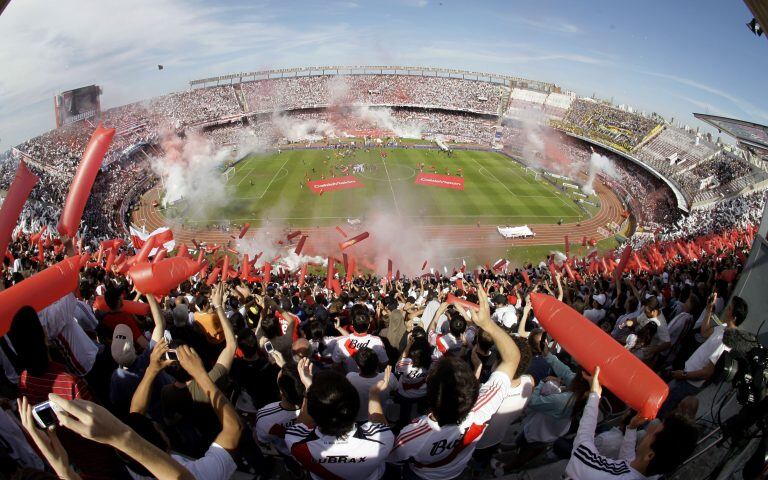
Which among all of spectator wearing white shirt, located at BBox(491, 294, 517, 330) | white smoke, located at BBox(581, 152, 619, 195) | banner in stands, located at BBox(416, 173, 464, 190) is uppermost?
spectator wearing white shirt, located at BBox(491, 294, 517, 330)

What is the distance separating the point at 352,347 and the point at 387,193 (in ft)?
96.3

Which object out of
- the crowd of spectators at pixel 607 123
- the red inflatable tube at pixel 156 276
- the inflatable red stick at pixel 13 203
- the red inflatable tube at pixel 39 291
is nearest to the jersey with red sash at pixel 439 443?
the red inflatable tube at pixel 39 291

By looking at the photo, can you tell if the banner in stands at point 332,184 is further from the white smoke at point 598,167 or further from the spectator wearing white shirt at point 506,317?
the spectator wearing white shirt at point 506,317

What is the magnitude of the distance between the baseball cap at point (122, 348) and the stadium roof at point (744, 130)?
952cm

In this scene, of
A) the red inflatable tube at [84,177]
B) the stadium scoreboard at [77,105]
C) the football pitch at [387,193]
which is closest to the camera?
the red inflatable tube at [84,177]

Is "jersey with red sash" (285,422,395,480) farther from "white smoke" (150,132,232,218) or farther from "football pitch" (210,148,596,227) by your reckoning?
"white smoke" (150,132,232,218)

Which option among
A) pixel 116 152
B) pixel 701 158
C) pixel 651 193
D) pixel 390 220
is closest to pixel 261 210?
pixel 390 220

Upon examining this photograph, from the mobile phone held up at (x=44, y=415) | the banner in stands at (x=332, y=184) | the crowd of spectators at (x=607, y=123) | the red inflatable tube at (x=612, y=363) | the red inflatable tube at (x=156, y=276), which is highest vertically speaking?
the mobile phone held up at (x=44, y=415)

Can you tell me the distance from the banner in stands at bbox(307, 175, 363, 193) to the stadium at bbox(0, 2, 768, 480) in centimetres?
31

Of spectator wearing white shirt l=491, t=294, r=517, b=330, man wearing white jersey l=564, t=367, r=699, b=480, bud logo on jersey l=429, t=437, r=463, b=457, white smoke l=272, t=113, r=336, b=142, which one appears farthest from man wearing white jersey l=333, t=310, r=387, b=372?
white smoke l=272, t=113, r=336, b=142

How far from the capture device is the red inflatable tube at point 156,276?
5422mm

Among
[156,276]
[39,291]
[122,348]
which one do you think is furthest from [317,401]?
[156,276]

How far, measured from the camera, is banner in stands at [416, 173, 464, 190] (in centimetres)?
3606

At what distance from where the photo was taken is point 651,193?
120 ft
